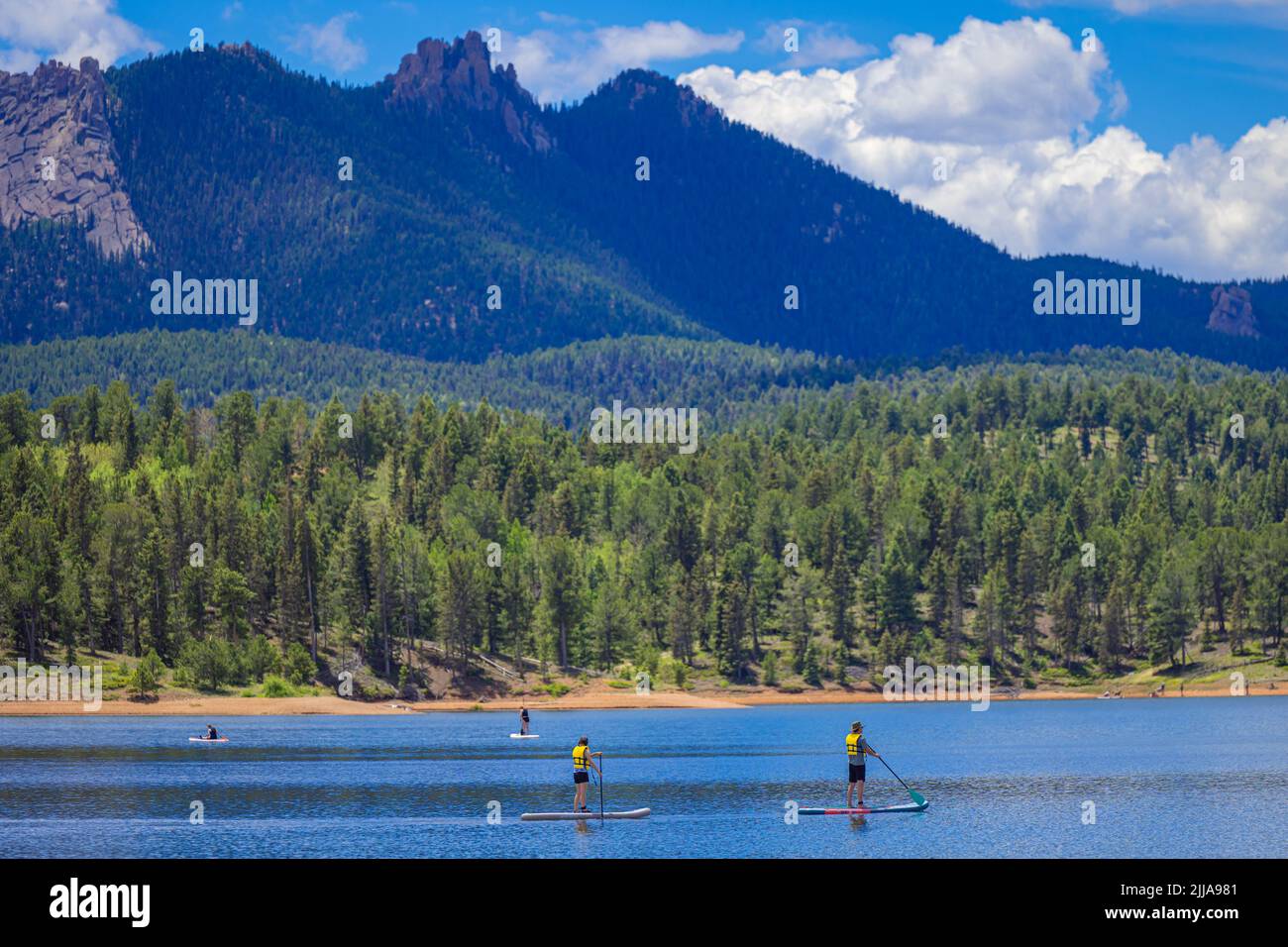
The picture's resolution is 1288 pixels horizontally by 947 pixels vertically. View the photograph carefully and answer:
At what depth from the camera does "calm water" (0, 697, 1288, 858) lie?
6488 centimetres

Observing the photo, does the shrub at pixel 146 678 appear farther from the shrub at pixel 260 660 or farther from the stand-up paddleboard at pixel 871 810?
the stand-up paddleboard at pixel 871 810

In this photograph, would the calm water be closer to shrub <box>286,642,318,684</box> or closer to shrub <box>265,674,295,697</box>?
shrub <box>265,674,295,697</box>

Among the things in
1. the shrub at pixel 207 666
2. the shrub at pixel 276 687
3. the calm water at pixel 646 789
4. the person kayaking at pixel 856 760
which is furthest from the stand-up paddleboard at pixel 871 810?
the shrub at pixel 207 666

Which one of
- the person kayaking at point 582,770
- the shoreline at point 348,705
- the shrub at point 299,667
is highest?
the person kayaking at point 582,770

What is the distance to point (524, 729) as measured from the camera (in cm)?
13300

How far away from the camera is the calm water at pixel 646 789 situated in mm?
64875

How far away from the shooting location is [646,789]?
87.4 metres

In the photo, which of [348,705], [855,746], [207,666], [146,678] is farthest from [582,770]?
[207,666]

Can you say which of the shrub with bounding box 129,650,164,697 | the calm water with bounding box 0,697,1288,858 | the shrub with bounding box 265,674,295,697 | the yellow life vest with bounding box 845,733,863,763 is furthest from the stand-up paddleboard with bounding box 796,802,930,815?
the shrub with bounding box 265,674,295,697
